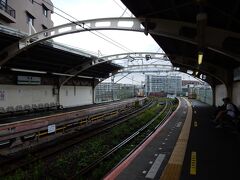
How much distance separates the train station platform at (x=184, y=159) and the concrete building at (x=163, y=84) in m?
78.9

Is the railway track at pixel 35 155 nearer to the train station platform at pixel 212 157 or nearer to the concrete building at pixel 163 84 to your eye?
the train station platform at pixel 212 157

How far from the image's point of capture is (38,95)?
1097 inches

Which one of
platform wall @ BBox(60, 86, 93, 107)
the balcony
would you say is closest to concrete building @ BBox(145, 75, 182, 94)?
platform wall @ BBox(60, 86, 93, 107)

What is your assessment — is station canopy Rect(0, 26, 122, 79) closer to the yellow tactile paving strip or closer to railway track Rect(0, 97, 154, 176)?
railway track Rect(0, 97, 154, 176)

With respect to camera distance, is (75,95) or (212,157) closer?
(212,157)

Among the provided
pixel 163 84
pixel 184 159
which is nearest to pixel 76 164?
pixel 184 159

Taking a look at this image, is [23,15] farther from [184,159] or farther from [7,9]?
[184,159]

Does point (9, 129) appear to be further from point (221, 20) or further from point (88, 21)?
point (221, 20)

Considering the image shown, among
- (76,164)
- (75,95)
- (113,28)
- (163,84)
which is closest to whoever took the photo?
(76,164)

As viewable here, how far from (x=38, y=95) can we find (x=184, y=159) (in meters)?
22.5

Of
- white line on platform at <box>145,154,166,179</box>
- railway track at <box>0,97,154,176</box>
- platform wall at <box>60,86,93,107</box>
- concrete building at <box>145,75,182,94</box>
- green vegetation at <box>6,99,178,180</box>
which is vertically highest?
concrete building at <box>145,75,182,94</box>

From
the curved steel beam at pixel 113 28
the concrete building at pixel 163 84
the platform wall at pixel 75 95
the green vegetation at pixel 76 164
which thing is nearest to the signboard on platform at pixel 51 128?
the green vegetation at pixel 76 164

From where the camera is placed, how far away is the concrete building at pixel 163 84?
3578 inches

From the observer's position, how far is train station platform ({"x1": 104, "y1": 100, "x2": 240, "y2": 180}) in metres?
6.77
